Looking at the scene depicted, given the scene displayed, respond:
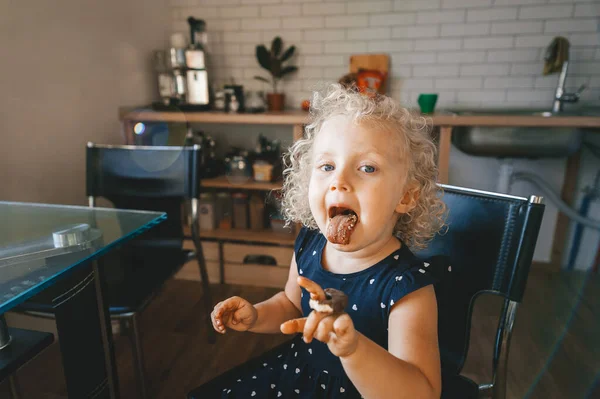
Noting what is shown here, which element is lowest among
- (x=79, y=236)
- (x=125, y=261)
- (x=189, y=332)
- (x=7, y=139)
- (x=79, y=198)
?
(x=189, y=332)

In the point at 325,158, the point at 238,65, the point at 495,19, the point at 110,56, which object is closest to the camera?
the point at 325,158

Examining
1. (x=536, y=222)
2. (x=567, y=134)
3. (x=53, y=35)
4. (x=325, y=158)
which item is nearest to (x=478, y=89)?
(x=567, y=134)

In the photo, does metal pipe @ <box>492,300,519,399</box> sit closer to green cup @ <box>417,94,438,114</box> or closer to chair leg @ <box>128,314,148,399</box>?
chair leg @ <box>128,314,148,399</box>

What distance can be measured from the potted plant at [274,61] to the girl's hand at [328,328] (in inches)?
82.8

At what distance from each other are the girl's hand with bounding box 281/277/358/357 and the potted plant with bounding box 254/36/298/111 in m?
2.10

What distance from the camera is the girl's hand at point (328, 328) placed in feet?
1.70

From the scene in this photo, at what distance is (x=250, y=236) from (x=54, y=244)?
152 centimetres

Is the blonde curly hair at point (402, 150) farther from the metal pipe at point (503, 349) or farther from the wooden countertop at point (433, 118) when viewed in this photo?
the wooden countertop at point (433, 118)

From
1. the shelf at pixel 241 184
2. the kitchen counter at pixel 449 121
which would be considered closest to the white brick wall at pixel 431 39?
the kitchen counter at pixel 449 121

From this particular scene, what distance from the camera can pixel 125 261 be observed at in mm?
1535

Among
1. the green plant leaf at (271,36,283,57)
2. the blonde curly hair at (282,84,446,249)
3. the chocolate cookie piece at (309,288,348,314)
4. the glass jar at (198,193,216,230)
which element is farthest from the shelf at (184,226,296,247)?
the chocolate cookie piece at (309,288,348,314)

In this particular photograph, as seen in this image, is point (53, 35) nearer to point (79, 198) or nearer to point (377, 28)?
point (79, 198)

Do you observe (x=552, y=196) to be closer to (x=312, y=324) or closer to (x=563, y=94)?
(x=563, y=94)

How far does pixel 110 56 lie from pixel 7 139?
795 mm
